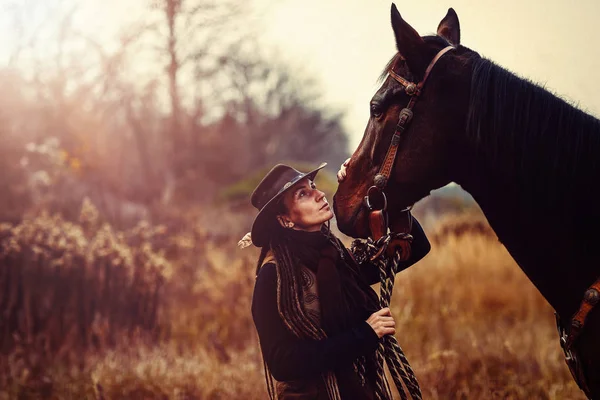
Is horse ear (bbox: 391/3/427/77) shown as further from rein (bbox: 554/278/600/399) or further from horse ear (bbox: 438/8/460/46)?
rein (bbox: 554/278/600/399)

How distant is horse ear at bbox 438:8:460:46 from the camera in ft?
8.07

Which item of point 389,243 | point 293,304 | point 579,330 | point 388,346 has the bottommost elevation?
point 579,330

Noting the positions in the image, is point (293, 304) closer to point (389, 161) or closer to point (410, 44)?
point (389, 161)

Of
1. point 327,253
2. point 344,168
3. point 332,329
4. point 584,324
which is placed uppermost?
point 344,168

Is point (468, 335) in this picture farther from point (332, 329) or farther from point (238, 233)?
point (238, 233)

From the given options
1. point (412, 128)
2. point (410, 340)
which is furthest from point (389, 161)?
point (410, 340)

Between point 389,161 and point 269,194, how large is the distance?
1.88 ft

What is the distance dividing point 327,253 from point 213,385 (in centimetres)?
262

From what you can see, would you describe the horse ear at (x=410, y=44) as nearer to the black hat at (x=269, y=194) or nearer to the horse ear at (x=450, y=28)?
the horse ear at (x=450, y=28)

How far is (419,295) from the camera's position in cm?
751

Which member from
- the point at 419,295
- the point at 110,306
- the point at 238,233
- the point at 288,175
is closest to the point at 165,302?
the point at 110,306

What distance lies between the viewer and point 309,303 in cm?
238

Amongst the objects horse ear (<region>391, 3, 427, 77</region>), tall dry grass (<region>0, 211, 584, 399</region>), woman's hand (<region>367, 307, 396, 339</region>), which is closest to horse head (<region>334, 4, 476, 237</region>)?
horse ear (<region>391, 3, 427, 77</region>)

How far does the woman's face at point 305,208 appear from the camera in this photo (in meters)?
2.44
